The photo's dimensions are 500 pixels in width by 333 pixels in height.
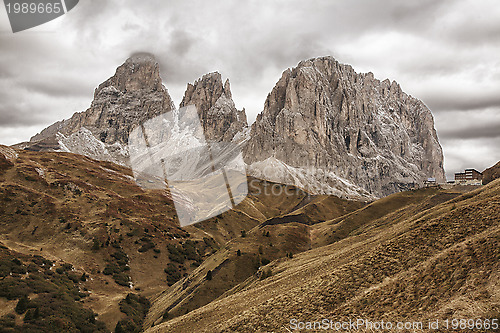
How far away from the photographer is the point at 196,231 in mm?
125125

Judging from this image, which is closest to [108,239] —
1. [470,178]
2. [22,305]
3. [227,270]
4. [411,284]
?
[22,305]

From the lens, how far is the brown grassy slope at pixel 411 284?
1994 centimetres

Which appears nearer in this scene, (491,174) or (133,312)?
(133,312)

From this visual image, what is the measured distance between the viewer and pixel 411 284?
76.1 feet

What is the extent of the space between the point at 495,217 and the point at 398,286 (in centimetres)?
1066

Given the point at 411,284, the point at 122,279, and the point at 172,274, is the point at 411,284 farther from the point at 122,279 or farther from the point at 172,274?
the point at 172,274

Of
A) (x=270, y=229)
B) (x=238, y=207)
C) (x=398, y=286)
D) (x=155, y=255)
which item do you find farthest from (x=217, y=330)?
(x=238, y=207)

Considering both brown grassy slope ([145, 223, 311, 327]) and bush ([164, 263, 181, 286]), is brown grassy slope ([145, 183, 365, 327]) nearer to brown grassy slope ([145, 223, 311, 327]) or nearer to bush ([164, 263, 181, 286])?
brown grassy slope ([145, 223, 311, 327])

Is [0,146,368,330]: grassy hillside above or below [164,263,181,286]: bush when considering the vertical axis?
above

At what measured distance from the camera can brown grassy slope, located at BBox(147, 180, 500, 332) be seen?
1994cm

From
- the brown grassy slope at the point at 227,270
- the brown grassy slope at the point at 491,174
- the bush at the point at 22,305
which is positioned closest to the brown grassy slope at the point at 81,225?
the brown grassy slope at the point at 227,270

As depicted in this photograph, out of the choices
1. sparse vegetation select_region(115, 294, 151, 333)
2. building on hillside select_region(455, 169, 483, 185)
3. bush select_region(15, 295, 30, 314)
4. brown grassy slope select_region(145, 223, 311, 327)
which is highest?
building on hillside select_region(455, 169, 483, 185)

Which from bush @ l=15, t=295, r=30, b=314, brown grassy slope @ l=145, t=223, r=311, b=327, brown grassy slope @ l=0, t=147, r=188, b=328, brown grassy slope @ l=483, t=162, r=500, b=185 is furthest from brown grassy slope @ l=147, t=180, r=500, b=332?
brown grassy slope @ l=483, t=162, r=500, b=185

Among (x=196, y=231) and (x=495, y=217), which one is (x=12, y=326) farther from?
(x=196, y=231)
